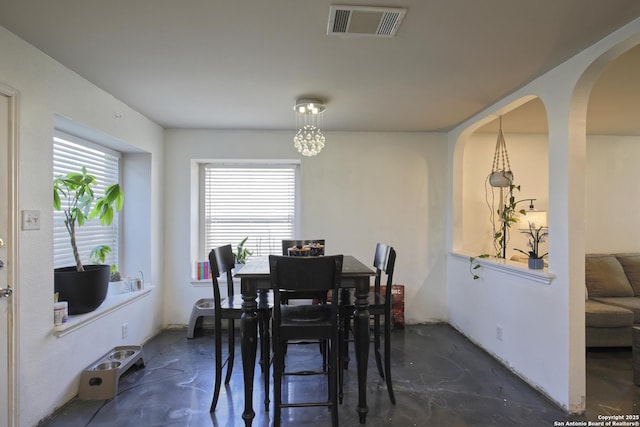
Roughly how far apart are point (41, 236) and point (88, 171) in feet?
3.65

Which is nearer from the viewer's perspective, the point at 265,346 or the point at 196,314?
the point at 265,346

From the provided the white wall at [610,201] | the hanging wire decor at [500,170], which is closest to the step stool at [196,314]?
the hanging wire decor at [500,170]

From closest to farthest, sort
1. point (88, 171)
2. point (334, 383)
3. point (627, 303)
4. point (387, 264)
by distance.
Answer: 1. point (334, 383)
2. point (387, 264)
3. point (88, 171)
4. point (627, 303)

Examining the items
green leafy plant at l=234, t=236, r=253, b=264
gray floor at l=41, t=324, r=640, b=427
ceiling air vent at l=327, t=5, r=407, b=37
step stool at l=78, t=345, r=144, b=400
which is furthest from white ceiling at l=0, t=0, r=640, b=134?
gray floor at l=41, t=324, r=640, b=427

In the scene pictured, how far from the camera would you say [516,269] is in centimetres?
274

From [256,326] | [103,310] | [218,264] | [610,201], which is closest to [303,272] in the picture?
[256,326]

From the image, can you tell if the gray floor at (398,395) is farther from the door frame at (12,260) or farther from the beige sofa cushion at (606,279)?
the beige sofa cushion at (606,279)

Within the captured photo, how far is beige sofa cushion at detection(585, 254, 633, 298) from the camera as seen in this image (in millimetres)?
3561

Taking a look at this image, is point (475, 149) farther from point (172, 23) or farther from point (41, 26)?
point (41, 26)

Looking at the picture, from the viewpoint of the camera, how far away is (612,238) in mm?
4293

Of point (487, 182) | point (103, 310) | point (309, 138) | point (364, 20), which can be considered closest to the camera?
point (364, 20)

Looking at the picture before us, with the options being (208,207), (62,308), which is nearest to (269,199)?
(208,207)

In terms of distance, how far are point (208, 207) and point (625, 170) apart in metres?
5.37

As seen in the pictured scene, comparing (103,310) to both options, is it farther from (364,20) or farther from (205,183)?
(364,20)
